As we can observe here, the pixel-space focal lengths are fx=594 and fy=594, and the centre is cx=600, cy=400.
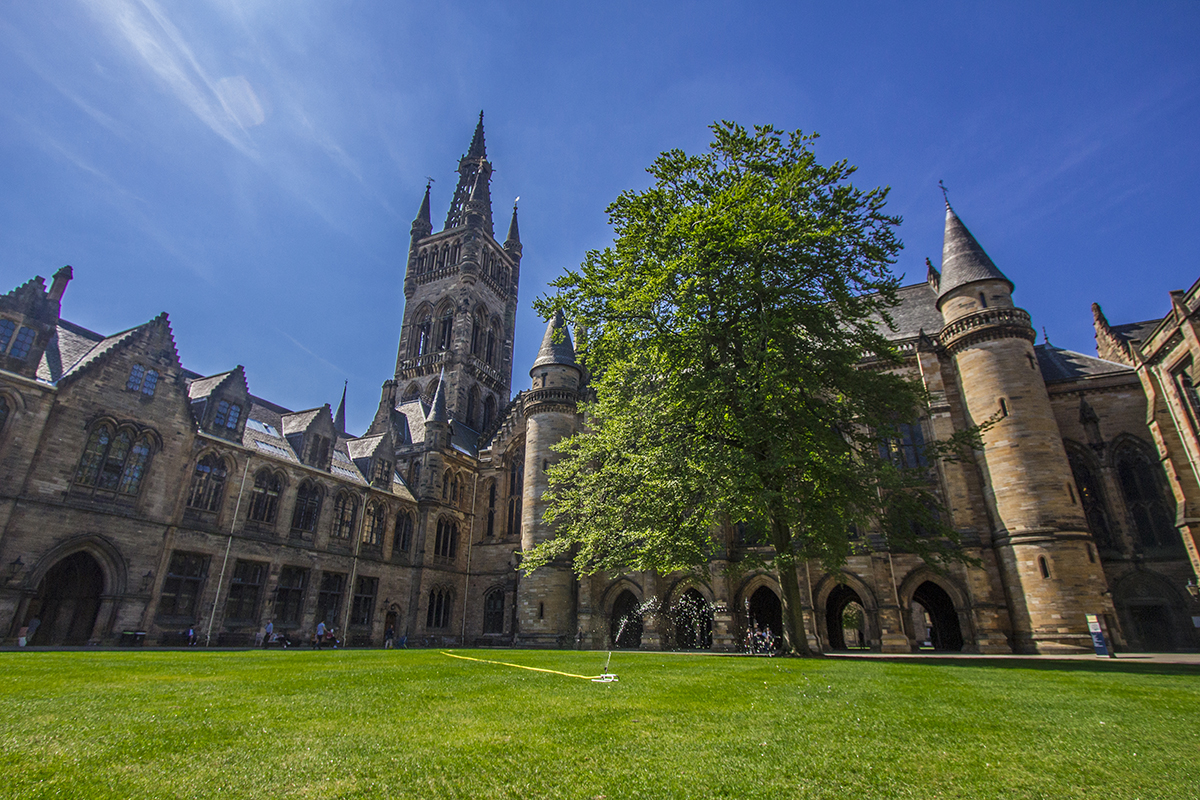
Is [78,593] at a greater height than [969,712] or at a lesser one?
greater

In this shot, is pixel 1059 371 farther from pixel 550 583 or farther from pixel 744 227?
pixel 550 583

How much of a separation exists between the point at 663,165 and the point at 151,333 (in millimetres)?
21206

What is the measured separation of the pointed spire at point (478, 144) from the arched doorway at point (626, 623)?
52317mm

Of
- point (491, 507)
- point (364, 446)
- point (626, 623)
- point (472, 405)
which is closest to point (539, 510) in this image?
point (626, 623)

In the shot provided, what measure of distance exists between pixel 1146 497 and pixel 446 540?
34380 millimetres

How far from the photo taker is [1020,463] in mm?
22953

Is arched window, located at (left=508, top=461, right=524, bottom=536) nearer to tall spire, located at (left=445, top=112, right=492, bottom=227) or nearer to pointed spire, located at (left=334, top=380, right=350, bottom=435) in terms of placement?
pointed spire, located at (left=334, top=380, right=350, bottom=435)

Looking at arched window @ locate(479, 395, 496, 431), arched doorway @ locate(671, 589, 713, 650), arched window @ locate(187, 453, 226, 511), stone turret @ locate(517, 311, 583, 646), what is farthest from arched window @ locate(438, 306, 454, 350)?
arched doorway @ locate(671, 589, 713, 650)

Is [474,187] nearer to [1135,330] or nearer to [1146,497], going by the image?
[1135,330]

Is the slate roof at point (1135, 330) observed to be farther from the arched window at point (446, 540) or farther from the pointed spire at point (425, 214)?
the pointed spire at point (425, 214)

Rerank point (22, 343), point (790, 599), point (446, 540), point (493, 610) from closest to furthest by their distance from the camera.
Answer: point (790, 599) < point (22, 343) < point (493, 610) < point (446, 540)

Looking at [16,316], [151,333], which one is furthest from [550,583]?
[16,316]

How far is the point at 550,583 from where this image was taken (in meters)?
29.2

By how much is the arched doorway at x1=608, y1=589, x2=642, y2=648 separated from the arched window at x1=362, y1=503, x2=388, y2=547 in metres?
13.4
